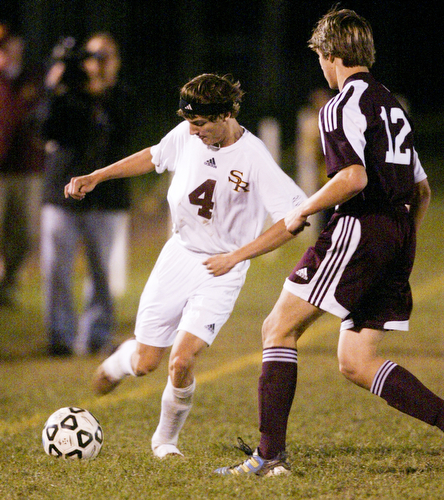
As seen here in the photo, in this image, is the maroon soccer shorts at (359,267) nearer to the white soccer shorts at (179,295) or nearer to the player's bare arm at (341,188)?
the player's bare arm at (341,188)

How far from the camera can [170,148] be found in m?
4.91

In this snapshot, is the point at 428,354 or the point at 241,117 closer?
the point at 428,354

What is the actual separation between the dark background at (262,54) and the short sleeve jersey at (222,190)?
17041 millimetres

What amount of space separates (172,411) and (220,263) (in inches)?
39.1

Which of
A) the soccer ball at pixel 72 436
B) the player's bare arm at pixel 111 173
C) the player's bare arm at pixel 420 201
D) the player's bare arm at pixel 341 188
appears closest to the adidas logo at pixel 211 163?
the player's bare arm at pixel 111 173

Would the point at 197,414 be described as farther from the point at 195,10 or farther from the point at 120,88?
the point at 195,10

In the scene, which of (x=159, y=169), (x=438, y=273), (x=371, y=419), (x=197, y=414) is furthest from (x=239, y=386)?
(x=438, y=273)

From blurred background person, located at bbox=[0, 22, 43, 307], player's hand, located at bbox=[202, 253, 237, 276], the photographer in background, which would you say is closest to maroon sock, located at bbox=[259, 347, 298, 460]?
player's hand, located at bbox=[202, 253, 237, 276]

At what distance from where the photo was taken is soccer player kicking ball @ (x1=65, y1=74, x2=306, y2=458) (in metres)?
4.64

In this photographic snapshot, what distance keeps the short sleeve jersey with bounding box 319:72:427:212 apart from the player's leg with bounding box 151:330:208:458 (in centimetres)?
114

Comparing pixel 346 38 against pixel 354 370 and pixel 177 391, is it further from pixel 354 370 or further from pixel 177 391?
pixel 177 391

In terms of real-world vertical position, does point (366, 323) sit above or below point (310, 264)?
below

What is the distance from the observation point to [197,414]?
6062 millimetres

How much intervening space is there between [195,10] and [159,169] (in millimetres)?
19548
